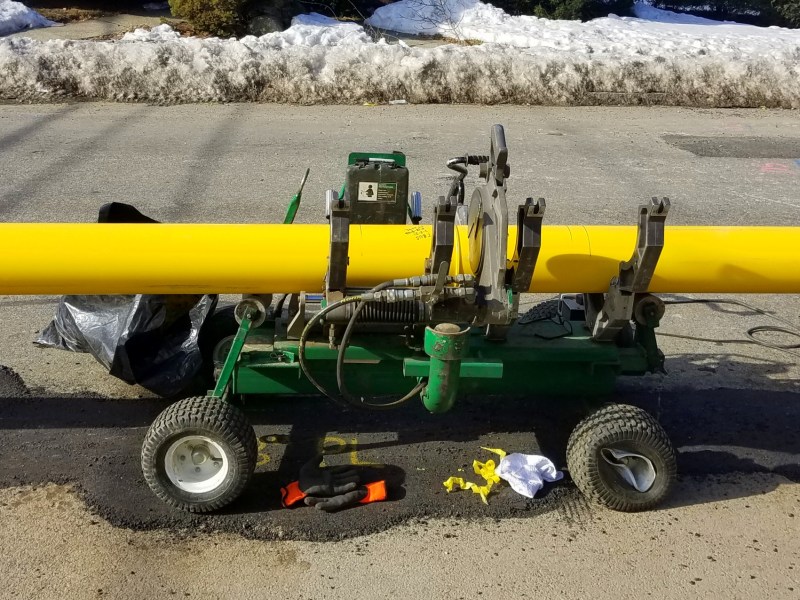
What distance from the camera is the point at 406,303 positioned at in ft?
11.9

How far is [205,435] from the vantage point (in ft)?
11.4

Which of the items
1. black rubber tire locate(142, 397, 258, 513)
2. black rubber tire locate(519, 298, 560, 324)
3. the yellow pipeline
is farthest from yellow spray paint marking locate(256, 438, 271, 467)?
black rubber tire locate(519, 298, 560, 324)

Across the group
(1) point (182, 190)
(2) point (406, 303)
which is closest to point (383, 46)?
(1) point (182, 190)

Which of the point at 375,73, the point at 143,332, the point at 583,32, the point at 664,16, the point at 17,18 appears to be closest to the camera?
the point at 143,332

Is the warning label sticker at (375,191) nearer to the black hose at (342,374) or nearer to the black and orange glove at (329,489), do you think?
the black hose at (342,374)

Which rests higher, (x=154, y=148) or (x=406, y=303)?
(x=406, y=303)

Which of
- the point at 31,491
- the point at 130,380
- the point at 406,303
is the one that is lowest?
the point at 31,491

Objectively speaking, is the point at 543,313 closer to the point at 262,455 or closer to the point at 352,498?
the point at 352,498

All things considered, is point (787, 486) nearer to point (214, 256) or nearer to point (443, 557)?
point (443, 557)

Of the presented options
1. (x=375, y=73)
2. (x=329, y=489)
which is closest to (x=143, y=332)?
(x=329, y=489)

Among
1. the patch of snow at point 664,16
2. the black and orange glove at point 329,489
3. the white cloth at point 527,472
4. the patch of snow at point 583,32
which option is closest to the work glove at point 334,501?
the black and orange glove at point 329,489

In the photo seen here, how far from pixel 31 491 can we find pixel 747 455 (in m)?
3.34

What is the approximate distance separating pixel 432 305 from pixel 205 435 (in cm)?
107

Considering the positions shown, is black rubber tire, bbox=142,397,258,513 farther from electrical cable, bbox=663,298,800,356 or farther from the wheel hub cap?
electrical cable, bbox=663,298,800,356
